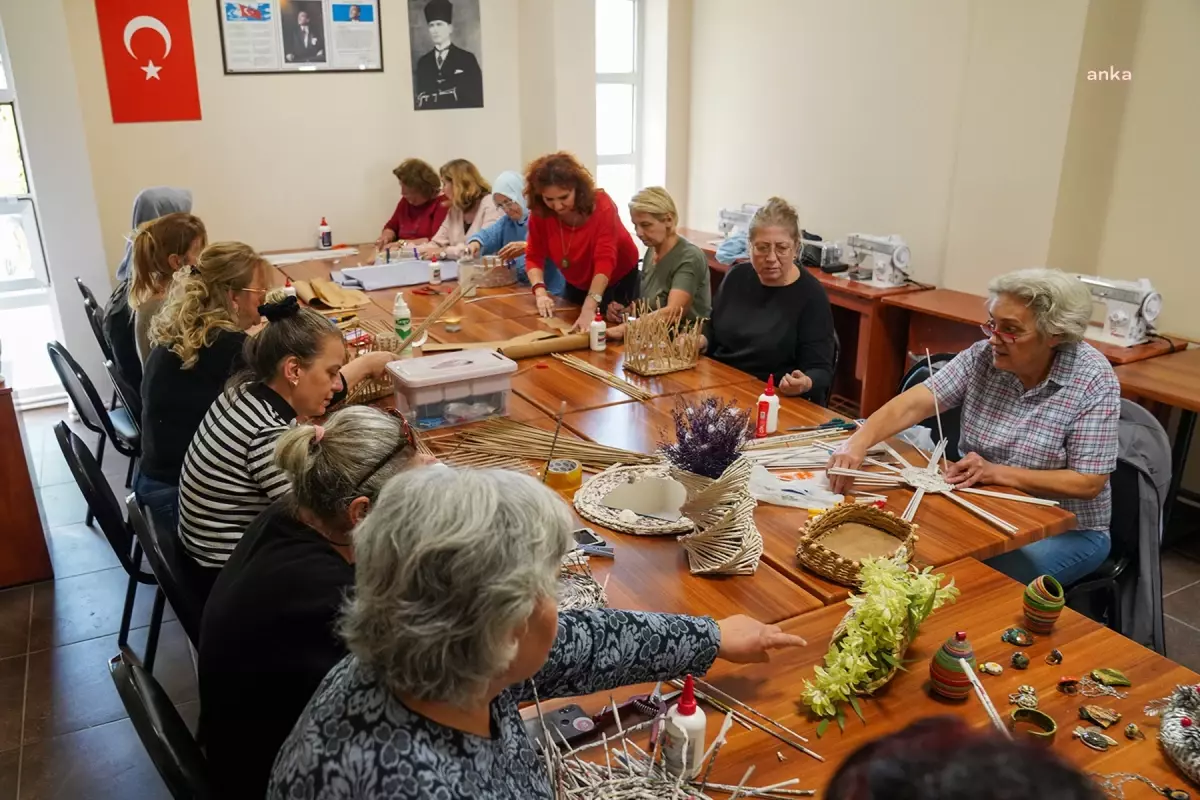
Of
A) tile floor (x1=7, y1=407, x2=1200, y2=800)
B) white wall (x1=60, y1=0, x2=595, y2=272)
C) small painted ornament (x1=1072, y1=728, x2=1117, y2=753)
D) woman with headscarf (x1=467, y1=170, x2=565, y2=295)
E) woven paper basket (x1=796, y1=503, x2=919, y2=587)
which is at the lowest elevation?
tile floor (x1=7, y1=407, x2=1200, y2=800)

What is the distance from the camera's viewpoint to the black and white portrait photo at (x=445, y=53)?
6062 mm

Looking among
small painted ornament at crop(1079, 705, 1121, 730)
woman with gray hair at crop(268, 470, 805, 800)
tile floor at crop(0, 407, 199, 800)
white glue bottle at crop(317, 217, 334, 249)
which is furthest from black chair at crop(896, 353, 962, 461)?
white glue bottle at crop(317, 217, 334, 249)

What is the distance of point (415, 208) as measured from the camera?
6043mm

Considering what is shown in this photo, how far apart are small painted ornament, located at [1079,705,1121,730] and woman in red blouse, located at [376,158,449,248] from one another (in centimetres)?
492

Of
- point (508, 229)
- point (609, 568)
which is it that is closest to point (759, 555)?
point (609, 568)

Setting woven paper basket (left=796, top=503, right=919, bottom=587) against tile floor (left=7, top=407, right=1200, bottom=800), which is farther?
tile floor (left=7, top=407, right=1200, bottom=800)

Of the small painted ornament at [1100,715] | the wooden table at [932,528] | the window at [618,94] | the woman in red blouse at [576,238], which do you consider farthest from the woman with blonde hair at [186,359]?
the window at [618,94]

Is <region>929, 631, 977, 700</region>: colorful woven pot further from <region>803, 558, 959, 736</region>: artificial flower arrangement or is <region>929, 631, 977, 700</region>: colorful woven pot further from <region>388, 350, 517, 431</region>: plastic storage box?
<region>388, 350, 517, 431</region>: plastic storage box

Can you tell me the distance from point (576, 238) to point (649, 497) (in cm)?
233

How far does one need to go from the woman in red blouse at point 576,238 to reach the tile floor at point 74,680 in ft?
6.97

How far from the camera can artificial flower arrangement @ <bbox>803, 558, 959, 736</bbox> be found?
A: 4.84ft

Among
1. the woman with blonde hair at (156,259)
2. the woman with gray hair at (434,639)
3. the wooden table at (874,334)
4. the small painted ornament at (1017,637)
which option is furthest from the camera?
the wooden table at (874,334)

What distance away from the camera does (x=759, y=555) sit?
6.43 ft

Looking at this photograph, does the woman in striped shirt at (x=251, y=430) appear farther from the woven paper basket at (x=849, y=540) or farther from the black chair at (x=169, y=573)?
the woven paper basket at (x=849, y=540)
